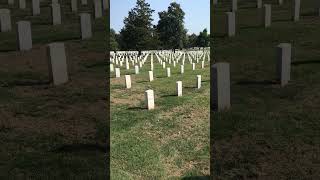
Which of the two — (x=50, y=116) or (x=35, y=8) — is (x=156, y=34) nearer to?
(x=35, y=8)

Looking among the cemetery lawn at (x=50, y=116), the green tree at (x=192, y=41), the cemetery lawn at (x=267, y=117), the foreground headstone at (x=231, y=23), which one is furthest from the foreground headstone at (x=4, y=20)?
the green tree at (x=192, y=41)

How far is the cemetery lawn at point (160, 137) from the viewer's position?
22.0 ft

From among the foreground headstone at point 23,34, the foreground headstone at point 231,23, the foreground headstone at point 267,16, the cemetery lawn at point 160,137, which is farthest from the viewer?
the foreground headstone at point 267,16

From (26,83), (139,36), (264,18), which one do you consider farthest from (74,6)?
(139,36)

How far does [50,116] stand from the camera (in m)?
7.52

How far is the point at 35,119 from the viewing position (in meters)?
7.35

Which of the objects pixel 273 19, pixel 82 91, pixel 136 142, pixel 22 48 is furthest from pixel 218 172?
pixel 273 19

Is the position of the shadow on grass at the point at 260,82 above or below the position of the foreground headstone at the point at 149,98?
above

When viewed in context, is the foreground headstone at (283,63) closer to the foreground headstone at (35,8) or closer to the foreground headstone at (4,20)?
the foreground headstone at (4,20)

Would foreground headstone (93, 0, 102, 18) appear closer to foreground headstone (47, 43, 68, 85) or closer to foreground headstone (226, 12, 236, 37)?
foreground headstone (226, 12, 236, 37)

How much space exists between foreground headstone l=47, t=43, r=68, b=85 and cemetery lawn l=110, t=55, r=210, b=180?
4.02ft

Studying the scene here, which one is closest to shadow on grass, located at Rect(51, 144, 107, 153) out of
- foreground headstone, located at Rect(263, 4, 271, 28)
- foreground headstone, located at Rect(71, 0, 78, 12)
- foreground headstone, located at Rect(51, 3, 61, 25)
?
foreground headstone, located at Rect(51, 3, 61, 25)

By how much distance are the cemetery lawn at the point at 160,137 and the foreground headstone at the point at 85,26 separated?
2991mm

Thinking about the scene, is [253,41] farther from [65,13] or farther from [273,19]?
[65,13]
